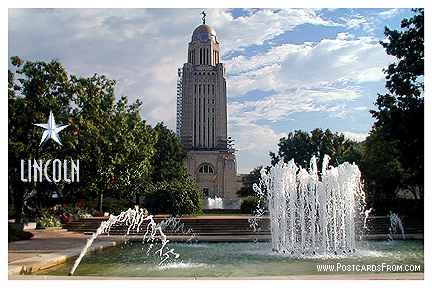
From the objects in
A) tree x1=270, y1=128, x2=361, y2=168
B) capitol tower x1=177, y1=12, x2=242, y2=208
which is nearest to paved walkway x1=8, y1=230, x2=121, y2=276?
tree x1=270, y1=128, x2=361, y2=168

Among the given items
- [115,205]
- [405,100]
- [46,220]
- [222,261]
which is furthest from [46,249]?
[405,100]

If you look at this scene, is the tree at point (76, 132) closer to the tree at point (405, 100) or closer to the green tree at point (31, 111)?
the green tree at point (31, 111)

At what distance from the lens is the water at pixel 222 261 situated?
29.9 feet

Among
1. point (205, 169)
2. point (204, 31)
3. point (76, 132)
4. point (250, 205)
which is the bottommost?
point (250, 205)

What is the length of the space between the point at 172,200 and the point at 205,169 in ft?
56.5

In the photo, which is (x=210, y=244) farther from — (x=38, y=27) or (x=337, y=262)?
(x=38, y=27)

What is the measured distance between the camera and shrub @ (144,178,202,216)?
58.3 ft

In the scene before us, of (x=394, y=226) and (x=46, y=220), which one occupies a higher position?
(x=46, y=220)

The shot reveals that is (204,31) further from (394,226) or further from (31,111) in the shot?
(394,226)

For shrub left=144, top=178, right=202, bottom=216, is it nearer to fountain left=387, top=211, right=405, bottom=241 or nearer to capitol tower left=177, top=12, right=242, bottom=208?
fountain left=387, top=211, right=405, bottom=241

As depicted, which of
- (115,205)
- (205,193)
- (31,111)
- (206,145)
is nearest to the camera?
(31,111)

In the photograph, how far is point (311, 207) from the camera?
12.5 metres

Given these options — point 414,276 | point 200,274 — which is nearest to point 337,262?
point 414,276

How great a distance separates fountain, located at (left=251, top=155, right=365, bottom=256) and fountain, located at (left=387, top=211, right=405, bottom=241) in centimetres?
224
